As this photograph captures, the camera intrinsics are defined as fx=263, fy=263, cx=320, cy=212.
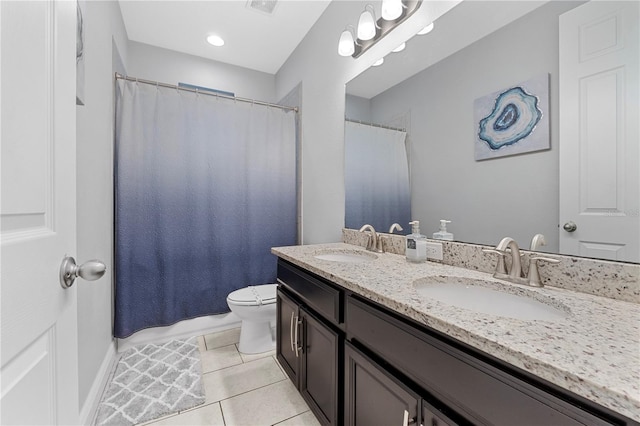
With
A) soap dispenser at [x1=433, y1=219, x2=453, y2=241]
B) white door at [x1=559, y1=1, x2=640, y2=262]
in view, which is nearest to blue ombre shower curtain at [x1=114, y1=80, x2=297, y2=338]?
soap dispenser at [x1=433, y1=219, x2=453, y2=241]

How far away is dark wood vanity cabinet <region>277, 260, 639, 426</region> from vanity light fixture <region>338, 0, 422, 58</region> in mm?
1380

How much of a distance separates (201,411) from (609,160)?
6.47 ft

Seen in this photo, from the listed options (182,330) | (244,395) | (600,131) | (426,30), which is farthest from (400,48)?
(182,330)

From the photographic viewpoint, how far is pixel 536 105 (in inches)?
36.0

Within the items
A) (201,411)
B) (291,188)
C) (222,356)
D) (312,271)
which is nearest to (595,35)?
(312,271)

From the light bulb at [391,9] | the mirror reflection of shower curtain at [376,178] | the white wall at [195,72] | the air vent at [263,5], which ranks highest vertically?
the air vent at [263,5]

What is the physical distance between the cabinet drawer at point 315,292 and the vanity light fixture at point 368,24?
1.39 m

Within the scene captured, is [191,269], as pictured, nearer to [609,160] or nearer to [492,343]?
[492,343]

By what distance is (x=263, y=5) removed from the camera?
2.01 metres

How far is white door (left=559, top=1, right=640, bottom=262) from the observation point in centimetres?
72

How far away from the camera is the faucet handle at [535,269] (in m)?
0.85

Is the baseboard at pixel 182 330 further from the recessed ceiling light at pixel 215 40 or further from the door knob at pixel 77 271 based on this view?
the recessed ceiling light at pixel 215 40

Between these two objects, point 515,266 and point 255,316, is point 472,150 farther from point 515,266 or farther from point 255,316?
point 255,316

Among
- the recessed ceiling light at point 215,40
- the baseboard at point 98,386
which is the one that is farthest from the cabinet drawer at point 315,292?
the recessed ceiling light at point 215,40
